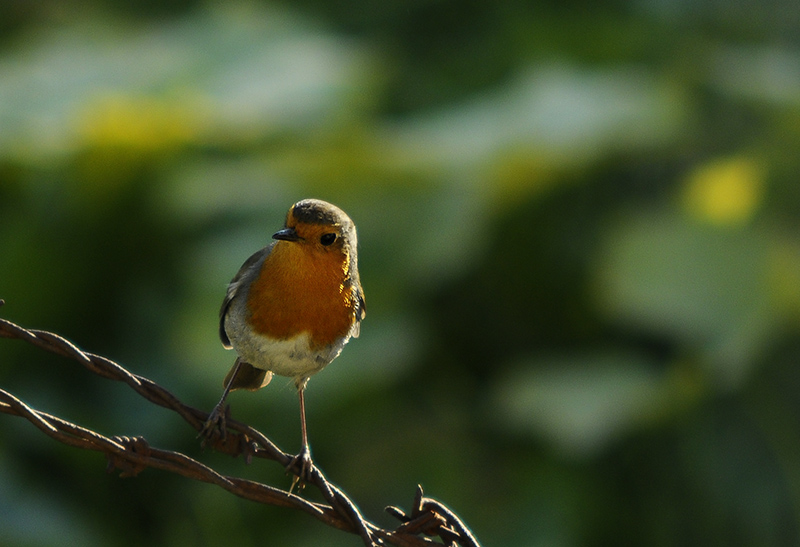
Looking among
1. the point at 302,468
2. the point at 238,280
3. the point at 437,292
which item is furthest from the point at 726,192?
the point at 302,468

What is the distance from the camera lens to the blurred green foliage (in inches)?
231

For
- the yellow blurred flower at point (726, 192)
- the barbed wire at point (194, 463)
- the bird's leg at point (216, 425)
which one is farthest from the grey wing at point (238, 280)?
the yellow blurred flower at point (726, 192)

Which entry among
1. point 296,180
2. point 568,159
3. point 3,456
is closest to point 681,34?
point 568,159

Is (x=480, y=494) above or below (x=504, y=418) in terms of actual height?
below

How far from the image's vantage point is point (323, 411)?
19.1 feet

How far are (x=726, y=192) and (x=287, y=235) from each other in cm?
470

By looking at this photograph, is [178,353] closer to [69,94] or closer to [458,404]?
[458,404]

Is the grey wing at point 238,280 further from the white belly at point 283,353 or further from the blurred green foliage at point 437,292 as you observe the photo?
the blurred green foliage at point 437,292

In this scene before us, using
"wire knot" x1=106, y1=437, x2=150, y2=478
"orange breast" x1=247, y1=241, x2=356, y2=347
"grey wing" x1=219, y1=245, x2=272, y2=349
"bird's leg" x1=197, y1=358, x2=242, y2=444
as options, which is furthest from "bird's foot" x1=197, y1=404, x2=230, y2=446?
"grey wing" x1=219, y1=245, x2=272, y2=349

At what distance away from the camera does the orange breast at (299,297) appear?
9.18ft

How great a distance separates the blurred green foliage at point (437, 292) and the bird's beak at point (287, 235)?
2716mm

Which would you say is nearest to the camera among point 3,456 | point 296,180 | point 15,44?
point 3,456

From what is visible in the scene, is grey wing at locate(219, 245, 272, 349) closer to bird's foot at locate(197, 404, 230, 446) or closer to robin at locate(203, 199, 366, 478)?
robin at locate(203, 199, 366, 478)

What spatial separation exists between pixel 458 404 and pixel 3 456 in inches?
105
